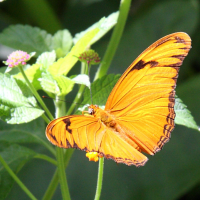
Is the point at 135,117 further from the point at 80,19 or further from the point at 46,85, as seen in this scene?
the point at 80,19

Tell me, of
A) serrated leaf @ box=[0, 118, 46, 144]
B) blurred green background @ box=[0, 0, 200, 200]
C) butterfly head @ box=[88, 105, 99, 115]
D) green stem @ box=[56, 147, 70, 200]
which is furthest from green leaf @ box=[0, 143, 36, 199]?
blurred green background @ box=[0, 0, 200, 200]

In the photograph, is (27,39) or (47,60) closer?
(47,60)

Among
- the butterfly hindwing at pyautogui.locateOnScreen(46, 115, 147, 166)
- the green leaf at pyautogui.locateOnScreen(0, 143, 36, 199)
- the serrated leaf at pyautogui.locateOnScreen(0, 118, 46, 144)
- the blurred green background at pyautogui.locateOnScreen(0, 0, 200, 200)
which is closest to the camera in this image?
the butterfly hindwing at pyautogui.locateOnScreen(46, 115, 147, 166)

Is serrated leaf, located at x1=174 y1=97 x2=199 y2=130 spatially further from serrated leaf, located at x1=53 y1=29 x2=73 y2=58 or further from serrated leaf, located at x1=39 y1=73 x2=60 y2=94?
serrated leaf, located at x1=53 y1=29 x2=73 y2=58

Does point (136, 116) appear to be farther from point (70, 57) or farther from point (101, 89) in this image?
point (70, 57)

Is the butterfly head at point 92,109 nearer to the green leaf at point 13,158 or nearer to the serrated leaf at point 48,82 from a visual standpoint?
the serrated leaf at point 48,82

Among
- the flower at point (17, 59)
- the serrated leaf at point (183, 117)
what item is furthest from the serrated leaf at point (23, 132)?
the serrated leaf at point (183, 117)

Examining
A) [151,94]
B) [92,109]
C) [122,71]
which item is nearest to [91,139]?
[92,109]
